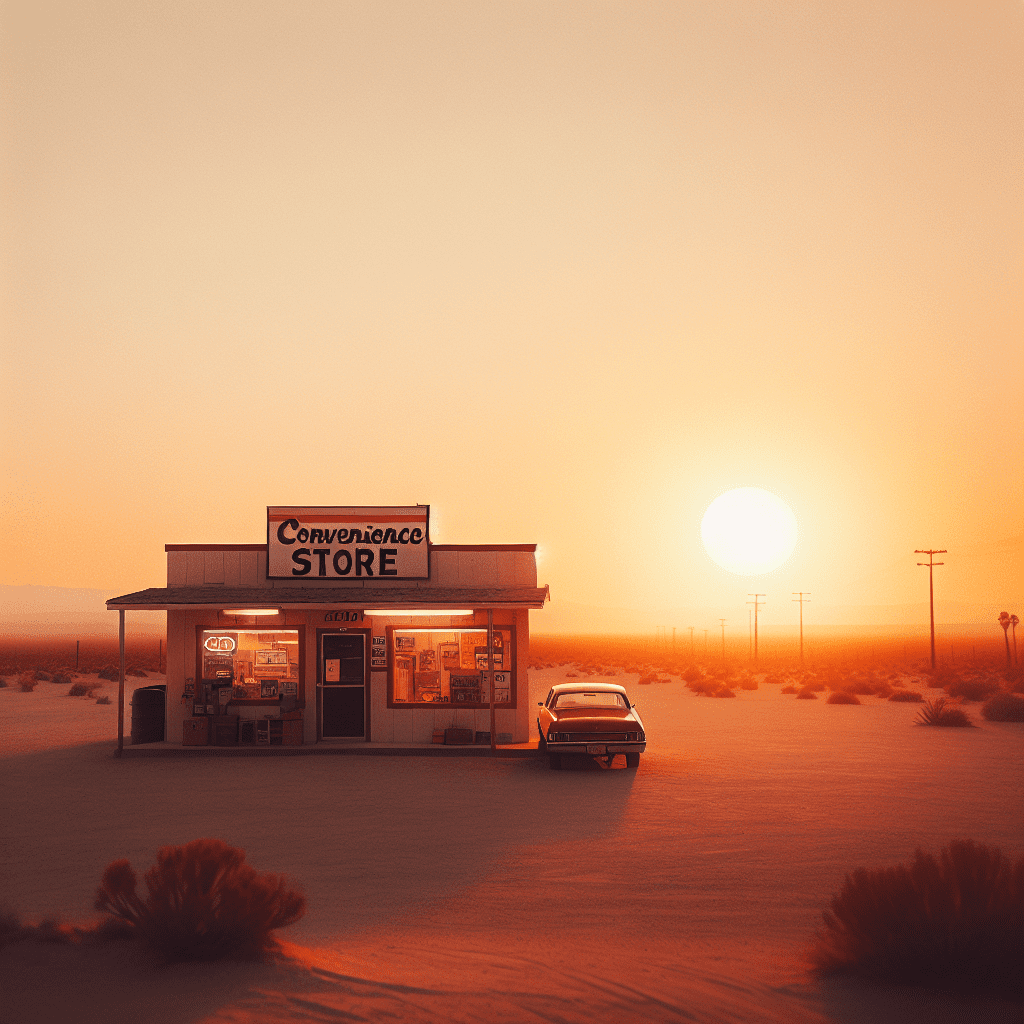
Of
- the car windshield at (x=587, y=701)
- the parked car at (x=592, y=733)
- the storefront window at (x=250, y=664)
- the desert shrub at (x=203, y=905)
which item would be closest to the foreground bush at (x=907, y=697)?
the car windshield at (x=587, y=701)

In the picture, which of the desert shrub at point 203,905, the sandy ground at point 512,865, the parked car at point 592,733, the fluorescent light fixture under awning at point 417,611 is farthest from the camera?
the fluorescent light fixture under awning at point 417,611

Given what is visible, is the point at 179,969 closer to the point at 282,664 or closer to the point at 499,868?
the point at 499,868

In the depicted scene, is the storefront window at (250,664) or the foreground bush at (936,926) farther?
the storefront window at (250,664)

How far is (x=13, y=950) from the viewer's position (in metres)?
7.19

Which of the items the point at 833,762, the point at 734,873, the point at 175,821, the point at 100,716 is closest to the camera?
the point at 734,873

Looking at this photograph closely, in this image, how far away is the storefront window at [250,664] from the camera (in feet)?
66.8

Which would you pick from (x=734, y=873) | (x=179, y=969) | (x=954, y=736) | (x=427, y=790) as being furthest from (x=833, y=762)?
(x=179, y=969)

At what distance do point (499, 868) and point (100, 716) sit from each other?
2303 centimetres

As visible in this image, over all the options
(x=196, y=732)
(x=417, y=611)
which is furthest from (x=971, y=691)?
(x=196, y=732)

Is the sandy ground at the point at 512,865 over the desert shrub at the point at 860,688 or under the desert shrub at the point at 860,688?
over

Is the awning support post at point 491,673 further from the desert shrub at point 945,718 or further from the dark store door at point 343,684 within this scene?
the desert shrub at point 945,718

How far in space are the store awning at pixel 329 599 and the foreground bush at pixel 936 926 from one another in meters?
12.0

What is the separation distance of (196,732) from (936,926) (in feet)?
53.8

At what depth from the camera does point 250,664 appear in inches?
805
